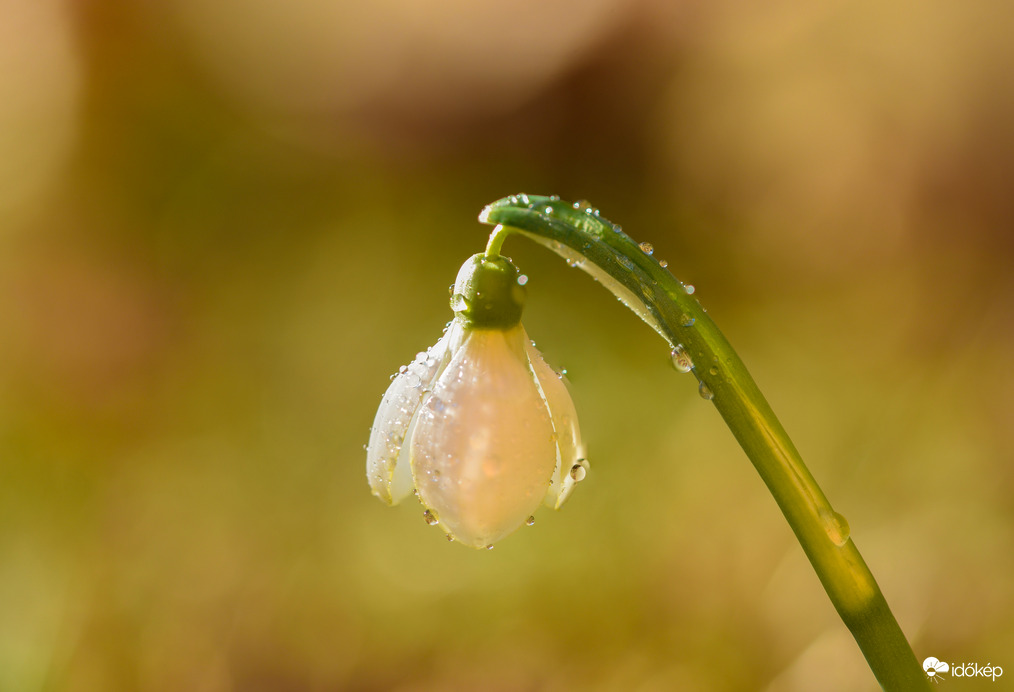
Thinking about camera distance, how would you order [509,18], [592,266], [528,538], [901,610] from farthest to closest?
[509,18]
[528,538]
[901,610]
[592,266]

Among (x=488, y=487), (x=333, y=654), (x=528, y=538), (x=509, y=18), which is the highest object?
(x=509, y=18)

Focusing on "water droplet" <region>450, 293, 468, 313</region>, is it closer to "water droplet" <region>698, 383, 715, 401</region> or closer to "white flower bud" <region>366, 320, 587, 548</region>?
"white flower bud" <region>366, 320, 587, 548</region>

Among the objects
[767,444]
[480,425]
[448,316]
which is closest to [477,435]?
[480,425]

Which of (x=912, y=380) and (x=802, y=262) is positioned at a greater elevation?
(x=802, y=262)

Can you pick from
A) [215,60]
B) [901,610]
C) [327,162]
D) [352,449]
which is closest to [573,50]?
[327,162]

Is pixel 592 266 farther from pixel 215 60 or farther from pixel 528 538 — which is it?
pixel 215 60

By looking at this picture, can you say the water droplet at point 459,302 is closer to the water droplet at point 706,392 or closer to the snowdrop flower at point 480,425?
the snowdrop flower at point 480,425

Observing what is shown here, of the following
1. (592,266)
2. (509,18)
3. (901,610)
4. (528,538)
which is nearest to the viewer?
(592,266)
